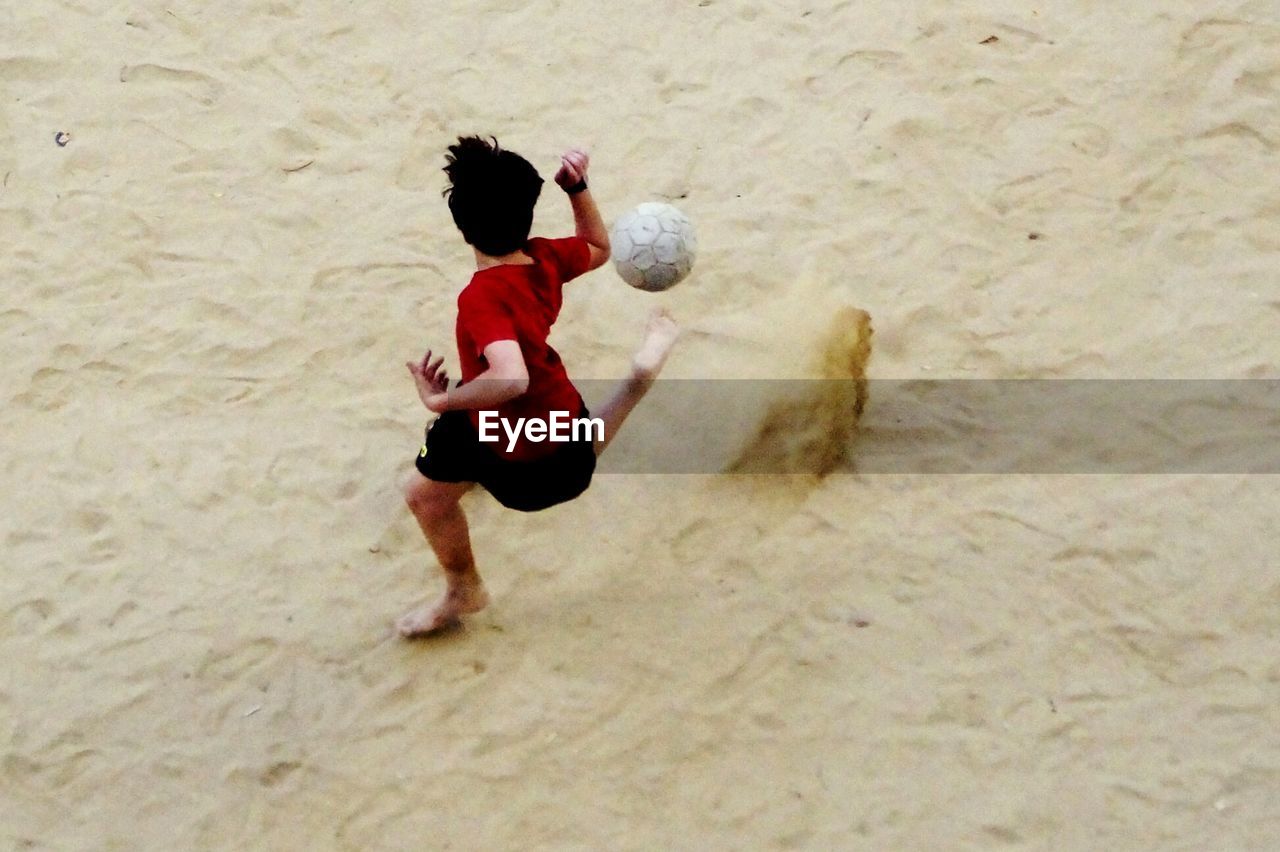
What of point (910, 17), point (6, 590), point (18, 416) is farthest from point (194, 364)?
point (910, 17)

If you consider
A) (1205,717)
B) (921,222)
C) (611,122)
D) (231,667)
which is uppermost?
(611,122)

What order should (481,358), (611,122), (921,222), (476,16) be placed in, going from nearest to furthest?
(481,358) < (921,222) < (611,122) < (476,16)

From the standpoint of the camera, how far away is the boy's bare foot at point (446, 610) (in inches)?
146

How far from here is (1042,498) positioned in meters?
3.99

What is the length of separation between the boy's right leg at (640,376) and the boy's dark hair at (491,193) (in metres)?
0.59

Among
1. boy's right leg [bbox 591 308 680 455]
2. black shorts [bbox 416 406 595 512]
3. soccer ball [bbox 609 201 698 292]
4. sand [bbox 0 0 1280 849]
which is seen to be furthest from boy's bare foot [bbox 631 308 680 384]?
sand [bbox 0 0 1280 849]

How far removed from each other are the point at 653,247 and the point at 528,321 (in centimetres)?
53

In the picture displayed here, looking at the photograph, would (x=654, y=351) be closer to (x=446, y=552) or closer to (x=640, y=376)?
(x=640, y=376)

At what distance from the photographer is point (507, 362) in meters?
2.83

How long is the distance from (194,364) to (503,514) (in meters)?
1.29

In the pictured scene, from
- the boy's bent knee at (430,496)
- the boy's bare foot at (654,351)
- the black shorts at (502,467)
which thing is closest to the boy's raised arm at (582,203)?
the boy's bare foot at (654,351)

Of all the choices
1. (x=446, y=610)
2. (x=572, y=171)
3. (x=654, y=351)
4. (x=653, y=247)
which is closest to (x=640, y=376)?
(x=654, y=351)

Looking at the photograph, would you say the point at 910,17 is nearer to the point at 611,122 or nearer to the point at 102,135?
the point at 611,122

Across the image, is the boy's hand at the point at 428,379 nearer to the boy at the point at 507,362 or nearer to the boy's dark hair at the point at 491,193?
the boy at the point at 507,362
